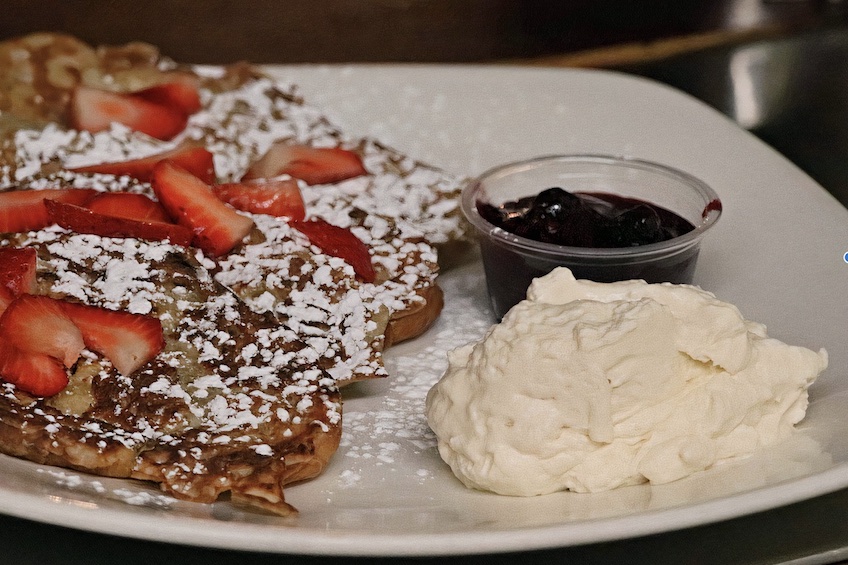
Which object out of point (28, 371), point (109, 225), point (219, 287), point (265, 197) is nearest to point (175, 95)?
point (265, 197)

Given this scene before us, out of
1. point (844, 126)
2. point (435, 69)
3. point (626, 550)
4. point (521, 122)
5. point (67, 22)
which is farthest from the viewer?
point (67, 22)

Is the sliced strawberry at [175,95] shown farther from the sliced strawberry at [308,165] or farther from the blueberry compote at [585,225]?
the blueberry compote at [585,225]

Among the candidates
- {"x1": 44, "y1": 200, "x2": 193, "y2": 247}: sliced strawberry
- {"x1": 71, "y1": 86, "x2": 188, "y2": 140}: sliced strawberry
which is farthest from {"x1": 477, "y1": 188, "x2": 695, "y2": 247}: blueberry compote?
{"x1": 71, "y1": 86, "x2": 188, "y2": 140}: sliced strawberry

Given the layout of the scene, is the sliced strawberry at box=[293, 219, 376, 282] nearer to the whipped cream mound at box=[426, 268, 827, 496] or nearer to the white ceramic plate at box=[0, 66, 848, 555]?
the white ceramic plate at box=[0, 66, 848, 555]

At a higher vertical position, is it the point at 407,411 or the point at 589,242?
the point at 589,242

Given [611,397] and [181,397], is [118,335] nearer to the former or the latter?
[181,397]

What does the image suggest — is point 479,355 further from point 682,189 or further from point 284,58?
point 284,58

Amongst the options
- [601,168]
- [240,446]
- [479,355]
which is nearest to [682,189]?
[601,168]
